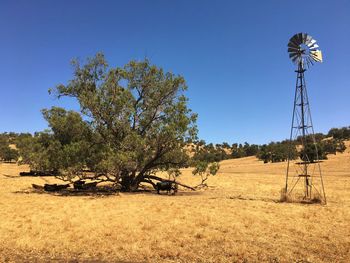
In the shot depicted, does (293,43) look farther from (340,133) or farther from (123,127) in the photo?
(340,133)

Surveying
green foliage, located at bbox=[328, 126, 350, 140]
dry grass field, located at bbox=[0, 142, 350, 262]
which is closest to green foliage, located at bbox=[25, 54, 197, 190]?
dry grass field, located at bbox=[0, 142, 350, 262]

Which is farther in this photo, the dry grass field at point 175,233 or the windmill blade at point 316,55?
the windmill blade at point 316,55

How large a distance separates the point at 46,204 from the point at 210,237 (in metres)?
12.5

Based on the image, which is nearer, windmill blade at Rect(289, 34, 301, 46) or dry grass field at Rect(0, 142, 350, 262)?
dry grass field at Rect(0, 142, 350, 262)

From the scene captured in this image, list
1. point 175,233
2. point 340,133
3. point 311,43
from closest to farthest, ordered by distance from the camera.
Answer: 1. point 175,233
2. point 311,43
3. point 340,133

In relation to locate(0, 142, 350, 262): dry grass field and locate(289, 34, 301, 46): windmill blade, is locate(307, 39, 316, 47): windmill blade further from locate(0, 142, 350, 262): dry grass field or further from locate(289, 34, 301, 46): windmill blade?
locate(0, 142, 350, 262): dry grass field

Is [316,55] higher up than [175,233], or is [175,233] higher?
[316,55]

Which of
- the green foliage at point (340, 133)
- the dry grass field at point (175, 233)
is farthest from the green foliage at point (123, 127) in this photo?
the green foliage at point (340, 133)

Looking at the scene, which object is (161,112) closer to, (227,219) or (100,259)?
(227,219)

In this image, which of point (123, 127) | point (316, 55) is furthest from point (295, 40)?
point (123, 127)

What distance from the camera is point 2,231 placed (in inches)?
544

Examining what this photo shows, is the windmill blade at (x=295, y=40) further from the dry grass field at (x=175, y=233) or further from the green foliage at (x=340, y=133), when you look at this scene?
the green foliage at (x=340, y=133)

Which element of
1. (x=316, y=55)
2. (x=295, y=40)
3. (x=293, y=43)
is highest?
(x=295, y=40)

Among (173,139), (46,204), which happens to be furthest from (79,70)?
(46,204)
